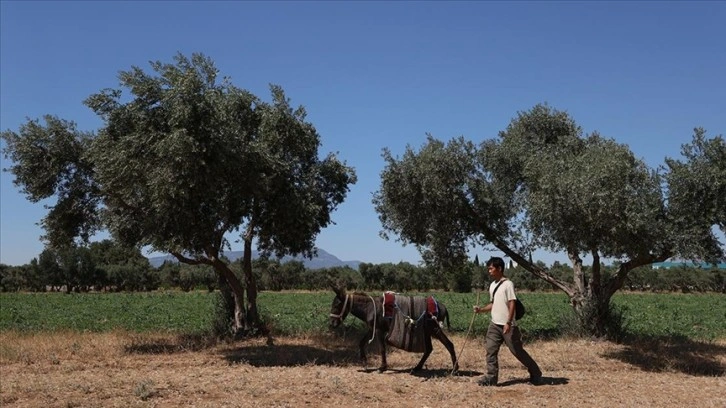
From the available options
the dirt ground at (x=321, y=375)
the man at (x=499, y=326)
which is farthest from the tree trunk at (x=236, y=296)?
the man at (x=499, y=326)

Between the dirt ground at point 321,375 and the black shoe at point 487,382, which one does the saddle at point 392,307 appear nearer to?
the dirt ground at point 321,375

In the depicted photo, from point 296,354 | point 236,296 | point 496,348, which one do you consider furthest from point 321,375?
point 236,296

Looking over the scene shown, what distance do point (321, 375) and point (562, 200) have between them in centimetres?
751

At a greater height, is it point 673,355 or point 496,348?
point 496,348

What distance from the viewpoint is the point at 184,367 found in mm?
13406

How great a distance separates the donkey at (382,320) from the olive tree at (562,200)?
183 inches

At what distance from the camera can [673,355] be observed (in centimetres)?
1580

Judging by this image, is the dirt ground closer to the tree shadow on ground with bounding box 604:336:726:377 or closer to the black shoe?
the tree shadow on ground with bounding box 604:336:726:377

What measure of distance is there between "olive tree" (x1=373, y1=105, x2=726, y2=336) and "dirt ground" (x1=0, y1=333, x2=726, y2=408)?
9.83 ft

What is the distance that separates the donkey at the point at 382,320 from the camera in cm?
1211

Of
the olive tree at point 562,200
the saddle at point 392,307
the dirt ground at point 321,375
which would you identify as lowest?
the dirt ground at point 321,375

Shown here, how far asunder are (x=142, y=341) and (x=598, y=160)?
48.4 feet

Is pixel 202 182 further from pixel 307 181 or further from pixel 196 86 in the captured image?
pixel 307 181

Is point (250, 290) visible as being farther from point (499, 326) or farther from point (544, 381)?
point (544, 381)
